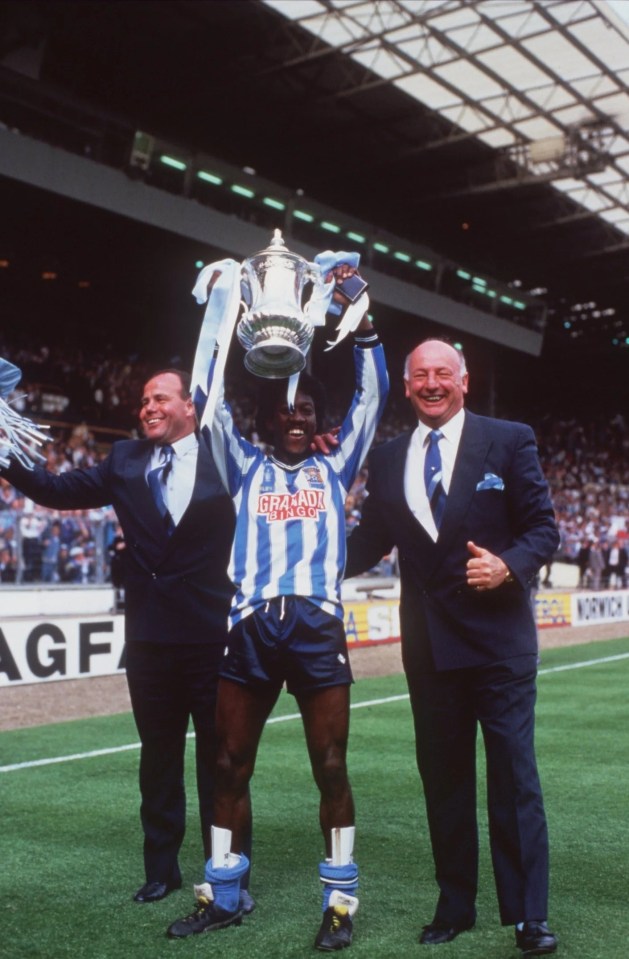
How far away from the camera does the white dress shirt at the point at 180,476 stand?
4.61 meters

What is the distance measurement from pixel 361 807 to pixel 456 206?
95.4ft

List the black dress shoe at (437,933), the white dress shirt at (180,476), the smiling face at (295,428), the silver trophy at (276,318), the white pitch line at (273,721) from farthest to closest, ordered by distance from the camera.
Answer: the white pitch line at (273,721) → the white dress shirt at (180,476) → the smiling face at (295,428) → the black dress shoe at (437,933) → the silver trophy at (276,318)

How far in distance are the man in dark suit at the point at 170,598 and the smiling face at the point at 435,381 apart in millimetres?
1003

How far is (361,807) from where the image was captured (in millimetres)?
6426

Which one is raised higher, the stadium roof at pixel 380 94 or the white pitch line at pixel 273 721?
the stadium roof at pixel 380 94

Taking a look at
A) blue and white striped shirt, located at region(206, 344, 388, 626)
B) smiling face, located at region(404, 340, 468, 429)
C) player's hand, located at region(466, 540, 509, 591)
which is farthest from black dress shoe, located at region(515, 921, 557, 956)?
smiling face, located at region(404, 340, 468, 429)

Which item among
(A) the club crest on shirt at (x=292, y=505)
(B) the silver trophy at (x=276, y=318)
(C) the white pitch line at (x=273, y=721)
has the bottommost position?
(C) the white pitch line at (x=273, y=721)

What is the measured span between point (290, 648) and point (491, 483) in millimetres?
932

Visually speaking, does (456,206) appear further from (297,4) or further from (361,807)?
(361,807)

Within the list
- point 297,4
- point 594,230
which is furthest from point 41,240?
point 594,230

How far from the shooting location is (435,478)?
13.4 feet

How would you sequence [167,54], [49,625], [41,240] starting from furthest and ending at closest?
[41,240]
[167,54]
[49,625]

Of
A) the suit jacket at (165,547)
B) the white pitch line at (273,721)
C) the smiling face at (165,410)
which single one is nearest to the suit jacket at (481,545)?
the suit jacket at (165,547)

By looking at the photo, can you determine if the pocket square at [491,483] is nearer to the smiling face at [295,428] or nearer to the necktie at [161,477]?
the smiling face at [295,428]
